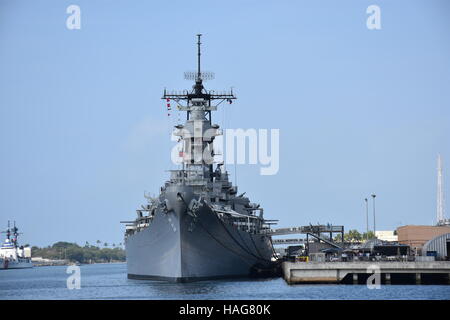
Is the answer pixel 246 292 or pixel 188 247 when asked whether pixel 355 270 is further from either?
pixel 188 247

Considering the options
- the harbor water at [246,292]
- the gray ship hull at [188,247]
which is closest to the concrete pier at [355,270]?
the harbor water at [246,292]

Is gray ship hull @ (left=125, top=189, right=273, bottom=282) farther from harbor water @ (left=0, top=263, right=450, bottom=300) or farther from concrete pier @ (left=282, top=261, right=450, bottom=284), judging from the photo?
concrete pier @ (left=282, top=261, right=450, bottom=284)

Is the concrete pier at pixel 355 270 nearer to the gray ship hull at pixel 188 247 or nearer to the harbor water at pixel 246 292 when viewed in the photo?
the harbor water at pixel 246 292

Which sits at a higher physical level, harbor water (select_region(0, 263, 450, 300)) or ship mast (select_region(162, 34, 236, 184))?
ship mast (select_region(162, 34, 236, 184))

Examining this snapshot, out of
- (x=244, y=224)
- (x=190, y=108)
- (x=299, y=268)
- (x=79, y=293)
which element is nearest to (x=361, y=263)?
(x=299, y=268)

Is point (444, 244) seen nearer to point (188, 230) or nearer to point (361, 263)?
point (361, 263)

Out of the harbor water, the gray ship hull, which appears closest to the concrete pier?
the harbor water

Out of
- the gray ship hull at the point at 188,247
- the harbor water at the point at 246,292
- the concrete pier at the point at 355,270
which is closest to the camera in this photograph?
the harbor water at the point at 246,292

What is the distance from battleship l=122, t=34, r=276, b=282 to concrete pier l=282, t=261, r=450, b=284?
272 inches

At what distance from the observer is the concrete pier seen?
198 feet

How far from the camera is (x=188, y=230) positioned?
63.4 m

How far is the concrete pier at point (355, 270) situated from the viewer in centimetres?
6041

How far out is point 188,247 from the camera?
208 feet
